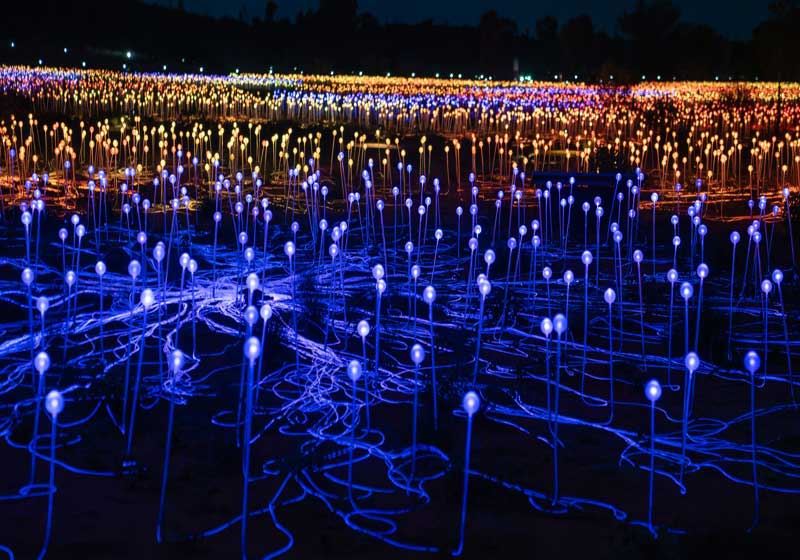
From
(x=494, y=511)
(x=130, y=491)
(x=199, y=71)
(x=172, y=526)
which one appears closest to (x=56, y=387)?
(x=130, y=491)

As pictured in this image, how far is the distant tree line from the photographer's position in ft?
144

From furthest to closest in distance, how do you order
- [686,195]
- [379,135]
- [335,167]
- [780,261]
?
[379,135] → [335,167] → [686,195] → [780,261]

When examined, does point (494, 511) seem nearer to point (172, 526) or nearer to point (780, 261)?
point (172, 526)

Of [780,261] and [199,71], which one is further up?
[199,71]

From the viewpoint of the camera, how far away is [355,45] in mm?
53281

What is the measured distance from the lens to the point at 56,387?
5020 mm

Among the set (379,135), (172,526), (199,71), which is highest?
(199,71)

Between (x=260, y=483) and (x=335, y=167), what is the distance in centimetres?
1065

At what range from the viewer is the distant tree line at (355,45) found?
144 ft

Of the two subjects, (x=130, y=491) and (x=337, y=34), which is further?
(x=337, y=34)

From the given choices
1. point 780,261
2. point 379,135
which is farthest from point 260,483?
point 379,135

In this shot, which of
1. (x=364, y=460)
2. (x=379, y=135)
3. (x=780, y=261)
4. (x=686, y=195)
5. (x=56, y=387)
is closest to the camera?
(x=364, y=460)

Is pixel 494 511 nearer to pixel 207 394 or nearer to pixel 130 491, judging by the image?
pixel 130 491

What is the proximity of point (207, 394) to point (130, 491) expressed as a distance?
1230mm
